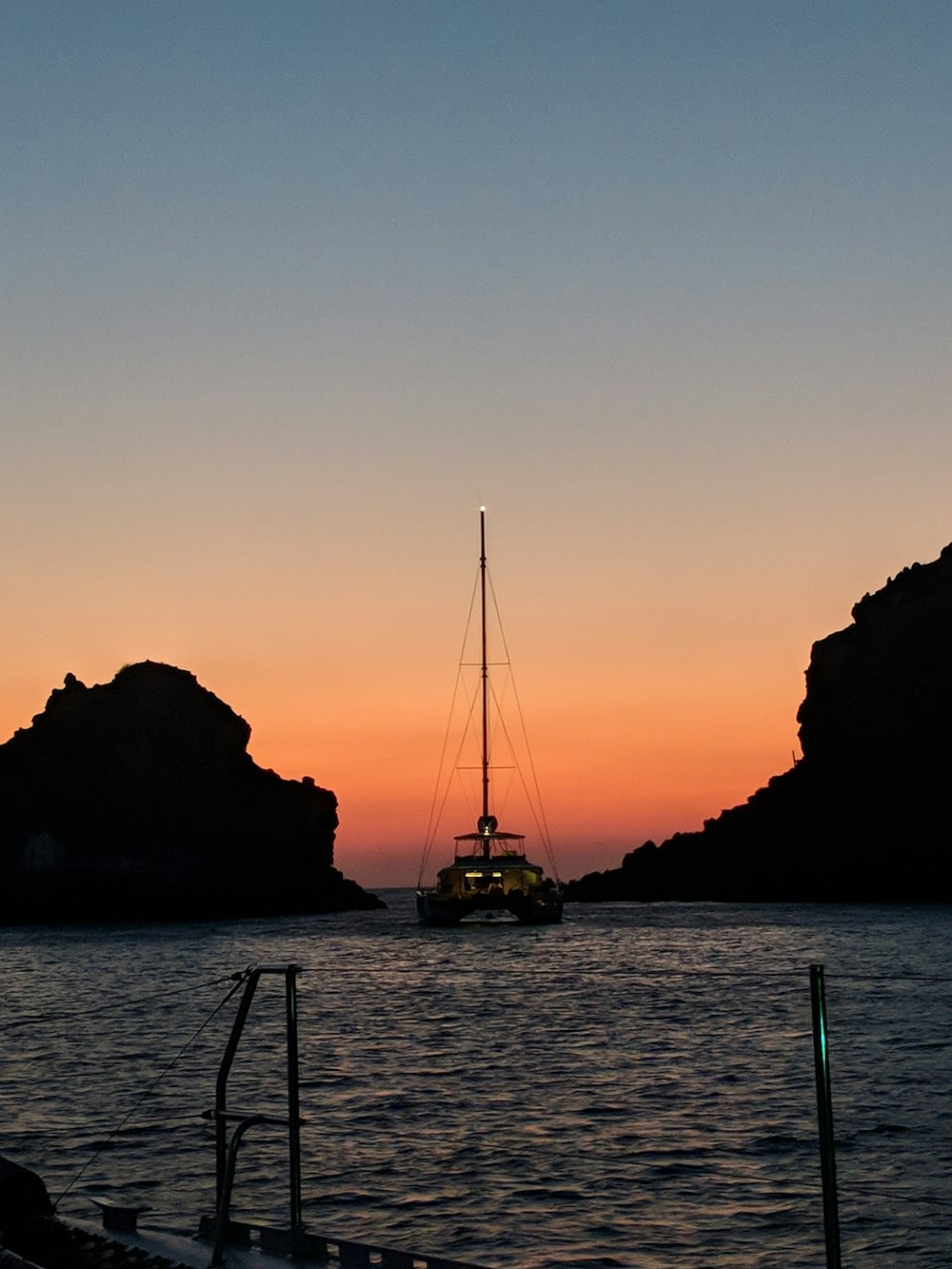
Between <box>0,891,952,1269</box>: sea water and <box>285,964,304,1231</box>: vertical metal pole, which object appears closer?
<box>285,964,304,1231</box>: vertical metal pole

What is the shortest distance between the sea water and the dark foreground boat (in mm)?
1009

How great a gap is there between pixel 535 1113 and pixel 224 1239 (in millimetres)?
16425

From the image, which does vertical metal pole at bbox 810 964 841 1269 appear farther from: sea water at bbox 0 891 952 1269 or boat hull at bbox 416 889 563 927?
boat hull at bbox 416 889 563 927

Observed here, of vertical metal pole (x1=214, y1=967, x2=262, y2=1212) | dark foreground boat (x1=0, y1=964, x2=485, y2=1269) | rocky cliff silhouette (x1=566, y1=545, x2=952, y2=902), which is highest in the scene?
rocky cliff silhouette (x1=566, y1=545, x2=952, y2=902)

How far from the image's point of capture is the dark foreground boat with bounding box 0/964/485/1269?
10.2 meters

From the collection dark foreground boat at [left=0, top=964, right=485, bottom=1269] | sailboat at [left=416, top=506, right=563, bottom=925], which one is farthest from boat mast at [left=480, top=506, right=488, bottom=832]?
dark foreground boat at [left=0, top=964, right=485, bottom=1269]

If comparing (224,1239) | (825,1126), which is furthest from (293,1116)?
(825,1126)

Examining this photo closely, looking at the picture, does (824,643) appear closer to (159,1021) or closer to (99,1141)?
(159,1021)

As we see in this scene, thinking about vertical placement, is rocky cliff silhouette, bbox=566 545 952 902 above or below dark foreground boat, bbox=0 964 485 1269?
above

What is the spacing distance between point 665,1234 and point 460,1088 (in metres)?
13.3

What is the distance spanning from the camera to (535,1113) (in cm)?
2622

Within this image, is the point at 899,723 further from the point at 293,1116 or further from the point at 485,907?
the point at 293,1116

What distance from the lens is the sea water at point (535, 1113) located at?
17094 mm

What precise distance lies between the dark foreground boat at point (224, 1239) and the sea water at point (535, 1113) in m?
1.01
